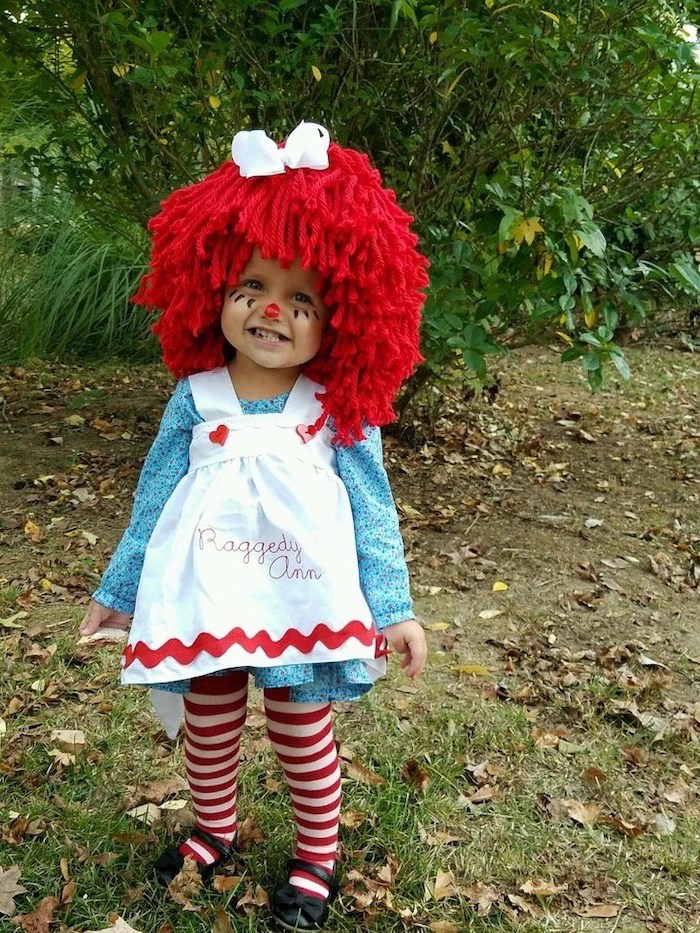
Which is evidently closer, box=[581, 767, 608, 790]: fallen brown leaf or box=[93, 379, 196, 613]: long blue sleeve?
box=[93, 379, 196, 613]: long blue sleeve

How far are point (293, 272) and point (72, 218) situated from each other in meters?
5.64

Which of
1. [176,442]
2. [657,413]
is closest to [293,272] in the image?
[176,442]

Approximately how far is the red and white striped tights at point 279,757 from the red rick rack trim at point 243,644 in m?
0.17

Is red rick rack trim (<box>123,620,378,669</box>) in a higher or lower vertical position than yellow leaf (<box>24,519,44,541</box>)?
higher

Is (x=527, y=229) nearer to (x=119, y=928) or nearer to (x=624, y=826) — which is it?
(x=624, y=826)

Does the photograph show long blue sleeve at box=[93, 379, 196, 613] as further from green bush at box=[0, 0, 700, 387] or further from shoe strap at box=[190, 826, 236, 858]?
green bush at box=[0, 0, 700, 387]

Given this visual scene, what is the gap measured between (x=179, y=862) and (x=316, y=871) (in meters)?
0.32

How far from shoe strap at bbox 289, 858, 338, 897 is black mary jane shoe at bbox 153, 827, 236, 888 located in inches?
6.8

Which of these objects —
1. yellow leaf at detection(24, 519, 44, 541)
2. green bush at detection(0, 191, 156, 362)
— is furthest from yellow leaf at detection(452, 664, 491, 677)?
green bush at detection(0, 191, 156, 362)

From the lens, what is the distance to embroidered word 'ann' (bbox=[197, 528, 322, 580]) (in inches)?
69.9

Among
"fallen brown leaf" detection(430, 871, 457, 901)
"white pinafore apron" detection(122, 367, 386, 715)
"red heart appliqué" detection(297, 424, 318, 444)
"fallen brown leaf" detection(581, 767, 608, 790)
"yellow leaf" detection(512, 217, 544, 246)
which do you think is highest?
"yellow leaf" detection(512, 217, 544, 246)

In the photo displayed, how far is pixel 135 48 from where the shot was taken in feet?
10.9

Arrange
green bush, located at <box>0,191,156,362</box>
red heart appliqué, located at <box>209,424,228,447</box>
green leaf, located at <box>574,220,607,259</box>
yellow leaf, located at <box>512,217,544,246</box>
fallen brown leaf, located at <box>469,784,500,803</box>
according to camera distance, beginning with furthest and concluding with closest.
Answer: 1. green bush, located at <box>0,191,156,362</box>
2. yellow leaf, located at <box>512,217,544,246</box>
3. green leaf, located at <box>574,220,607,259</box>
4. fallen brown leaf, located at <box>469,784,500,803</box>
5. red heart appliqué, located at <box>209,424,228,447</box>

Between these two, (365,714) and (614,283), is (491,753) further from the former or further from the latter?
(614,283)
